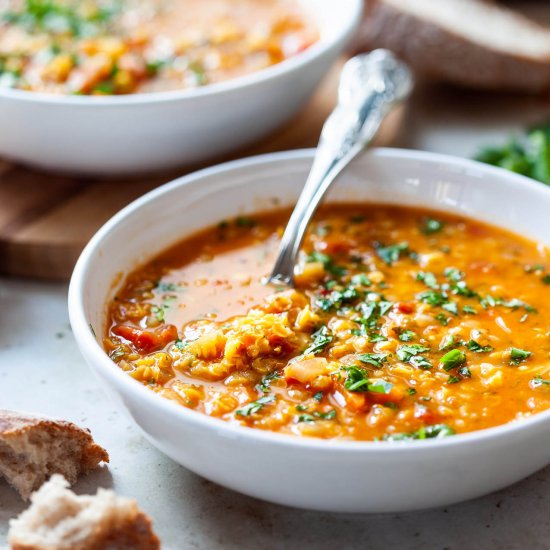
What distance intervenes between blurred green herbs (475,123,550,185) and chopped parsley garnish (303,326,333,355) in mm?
1818

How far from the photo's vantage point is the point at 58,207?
15.5ft

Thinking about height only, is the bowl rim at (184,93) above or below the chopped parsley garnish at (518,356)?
above

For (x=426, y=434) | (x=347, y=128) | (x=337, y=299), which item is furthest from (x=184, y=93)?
(x=426, y=434)

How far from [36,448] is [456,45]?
378 cm

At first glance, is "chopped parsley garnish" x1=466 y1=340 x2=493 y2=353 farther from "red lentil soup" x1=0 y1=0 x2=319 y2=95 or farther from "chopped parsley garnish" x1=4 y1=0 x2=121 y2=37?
"chopped parsley garnish" x1=4 y1=0 x2=121 y2=37

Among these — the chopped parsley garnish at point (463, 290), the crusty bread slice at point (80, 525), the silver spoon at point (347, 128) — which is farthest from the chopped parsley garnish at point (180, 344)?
the chopped parsley garnish at point (463, 290)

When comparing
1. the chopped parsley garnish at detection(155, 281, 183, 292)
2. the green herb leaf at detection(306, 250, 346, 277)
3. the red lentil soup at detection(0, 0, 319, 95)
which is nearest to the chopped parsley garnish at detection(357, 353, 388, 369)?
the green herb leaf at detection(306, 250, 346, 277)

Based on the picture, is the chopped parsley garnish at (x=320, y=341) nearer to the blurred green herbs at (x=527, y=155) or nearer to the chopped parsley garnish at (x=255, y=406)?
the chopped parsley garnish at (x=255, y=406)

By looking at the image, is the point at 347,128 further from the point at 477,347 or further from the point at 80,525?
the point at 80,525

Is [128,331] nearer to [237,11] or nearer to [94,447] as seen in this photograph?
[94,447]

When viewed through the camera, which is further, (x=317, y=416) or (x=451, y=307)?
(x=451, y=307)

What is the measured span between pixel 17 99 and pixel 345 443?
2.53m

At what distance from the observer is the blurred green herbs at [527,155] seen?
4781 millimetres

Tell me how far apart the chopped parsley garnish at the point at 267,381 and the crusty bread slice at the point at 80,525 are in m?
0.62
